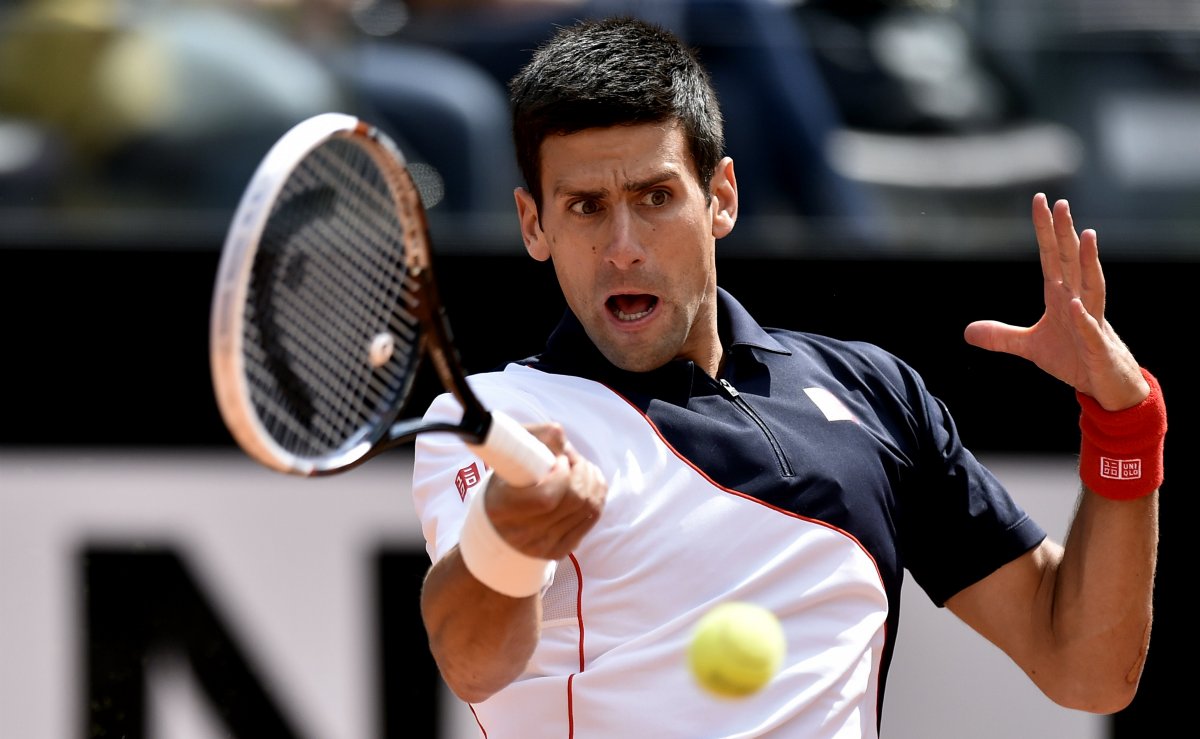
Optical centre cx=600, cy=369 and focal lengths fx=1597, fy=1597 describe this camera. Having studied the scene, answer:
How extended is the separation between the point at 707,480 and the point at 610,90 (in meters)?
0.56

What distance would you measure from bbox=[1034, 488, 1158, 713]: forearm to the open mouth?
70 cm

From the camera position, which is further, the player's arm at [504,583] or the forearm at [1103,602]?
the forearm at [1103,602]

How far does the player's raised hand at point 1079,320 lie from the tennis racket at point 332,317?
81cm

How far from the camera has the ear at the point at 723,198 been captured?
94.7 inches

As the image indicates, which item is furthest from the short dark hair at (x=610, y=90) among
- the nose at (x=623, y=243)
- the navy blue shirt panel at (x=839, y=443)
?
the navy blue shirt panel at (x=839, y=443)

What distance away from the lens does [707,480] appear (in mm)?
2168

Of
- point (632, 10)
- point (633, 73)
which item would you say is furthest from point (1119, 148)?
point (633, 73)

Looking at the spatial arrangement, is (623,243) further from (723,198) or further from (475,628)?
(475,628)

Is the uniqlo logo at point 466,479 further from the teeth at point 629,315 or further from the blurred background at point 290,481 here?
the blurred background at point 290,481

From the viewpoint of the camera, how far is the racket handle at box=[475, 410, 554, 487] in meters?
1.81

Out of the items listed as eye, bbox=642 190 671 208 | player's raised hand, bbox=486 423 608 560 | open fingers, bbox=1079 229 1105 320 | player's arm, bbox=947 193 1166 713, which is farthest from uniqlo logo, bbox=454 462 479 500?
open fingers, bbox=1079 229 1105 320

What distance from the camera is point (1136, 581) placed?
7.58ft

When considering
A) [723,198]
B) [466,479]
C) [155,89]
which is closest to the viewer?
[466,479]

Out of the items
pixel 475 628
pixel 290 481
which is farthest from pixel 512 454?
pixel 290 481
